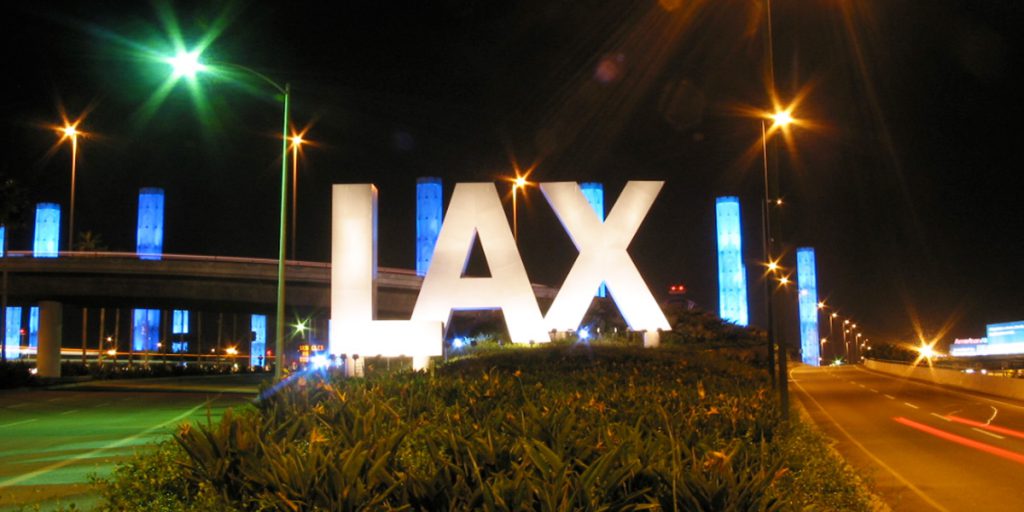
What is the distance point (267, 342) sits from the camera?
394 ft

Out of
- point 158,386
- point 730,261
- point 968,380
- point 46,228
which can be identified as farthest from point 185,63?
point 730,261

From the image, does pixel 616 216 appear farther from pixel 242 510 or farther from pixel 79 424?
pixel 242 510

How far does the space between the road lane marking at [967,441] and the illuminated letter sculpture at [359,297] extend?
13.6 meters

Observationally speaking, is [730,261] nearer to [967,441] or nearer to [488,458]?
[967,441]

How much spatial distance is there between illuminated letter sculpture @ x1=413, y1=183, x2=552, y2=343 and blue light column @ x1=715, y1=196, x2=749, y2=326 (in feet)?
197

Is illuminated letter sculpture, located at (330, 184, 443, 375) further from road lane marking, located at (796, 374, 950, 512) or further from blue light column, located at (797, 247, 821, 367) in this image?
blue light column, located at (797, 247, 821, 367)

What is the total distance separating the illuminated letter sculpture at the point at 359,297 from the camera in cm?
2795

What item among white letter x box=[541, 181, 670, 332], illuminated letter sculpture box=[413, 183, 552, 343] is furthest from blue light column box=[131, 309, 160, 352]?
white letter x box=[541, 181, 670, 332]

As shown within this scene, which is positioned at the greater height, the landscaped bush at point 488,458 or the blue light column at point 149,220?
the blue light column at point 149,220

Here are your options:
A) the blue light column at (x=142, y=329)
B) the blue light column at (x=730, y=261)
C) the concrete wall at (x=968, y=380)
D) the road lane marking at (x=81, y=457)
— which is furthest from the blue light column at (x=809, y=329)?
the road lane marking at (x=81, y=457)

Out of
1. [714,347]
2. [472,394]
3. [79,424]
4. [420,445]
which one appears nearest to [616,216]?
[714,347]

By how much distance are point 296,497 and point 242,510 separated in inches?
31.9

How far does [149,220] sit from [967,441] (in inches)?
2618

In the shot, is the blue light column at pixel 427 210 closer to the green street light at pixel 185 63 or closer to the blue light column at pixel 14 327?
the green street light at pixel 185 63
